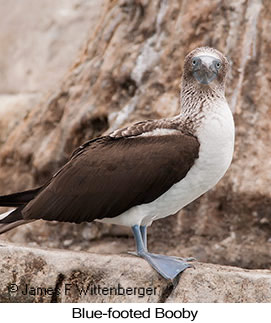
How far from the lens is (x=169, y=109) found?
33.1 ft

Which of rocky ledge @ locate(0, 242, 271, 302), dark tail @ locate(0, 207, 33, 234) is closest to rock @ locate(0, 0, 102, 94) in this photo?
dark tail @ locate(0, 207, 33, 234)

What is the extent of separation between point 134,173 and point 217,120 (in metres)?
0.80

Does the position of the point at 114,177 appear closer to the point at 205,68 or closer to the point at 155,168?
the point at 155,168

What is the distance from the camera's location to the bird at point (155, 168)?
6.67 metres

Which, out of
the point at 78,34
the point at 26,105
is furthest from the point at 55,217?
the point at 78,34

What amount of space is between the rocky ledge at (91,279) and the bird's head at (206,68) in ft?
5.03

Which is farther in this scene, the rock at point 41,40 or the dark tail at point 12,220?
the rock at point 41,40

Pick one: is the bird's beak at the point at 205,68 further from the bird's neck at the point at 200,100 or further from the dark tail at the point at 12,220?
the dark tail at the point at 12,220

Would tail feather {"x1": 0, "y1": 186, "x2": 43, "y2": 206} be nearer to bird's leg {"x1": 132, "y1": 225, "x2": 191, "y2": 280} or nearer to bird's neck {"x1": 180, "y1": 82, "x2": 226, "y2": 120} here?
bird's leg {"x1": 132, "y1": 225, "x2": 191, "y2": 280}

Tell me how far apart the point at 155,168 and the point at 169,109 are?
3472mm

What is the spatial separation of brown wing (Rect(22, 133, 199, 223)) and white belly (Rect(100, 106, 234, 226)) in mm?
72

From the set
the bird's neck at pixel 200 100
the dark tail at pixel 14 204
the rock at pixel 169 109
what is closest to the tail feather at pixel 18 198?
the dark tail at pixel 14 204

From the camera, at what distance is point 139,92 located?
10297 mm

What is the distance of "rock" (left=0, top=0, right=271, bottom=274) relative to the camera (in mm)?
9680
